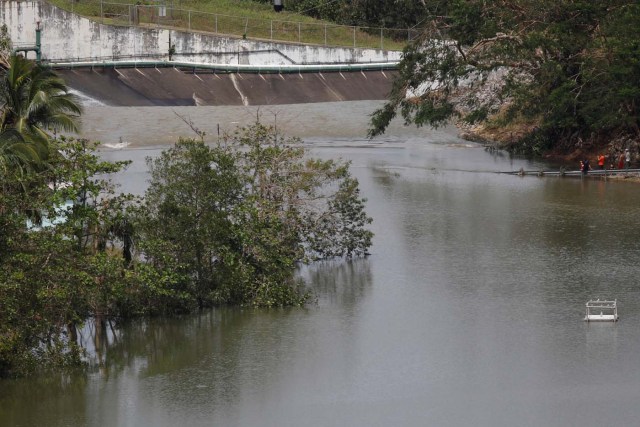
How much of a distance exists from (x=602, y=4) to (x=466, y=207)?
45.2 feet

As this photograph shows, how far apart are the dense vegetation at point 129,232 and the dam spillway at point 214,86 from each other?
2998 centimetres

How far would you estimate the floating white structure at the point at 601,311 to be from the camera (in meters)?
29.9

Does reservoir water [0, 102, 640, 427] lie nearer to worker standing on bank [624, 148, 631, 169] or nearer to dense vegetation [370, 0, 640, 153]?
worker standing on bank [624, 148, 631, 169]

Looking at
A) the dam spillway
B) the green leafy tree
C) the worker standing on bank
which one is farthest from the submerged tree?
the dam spillway

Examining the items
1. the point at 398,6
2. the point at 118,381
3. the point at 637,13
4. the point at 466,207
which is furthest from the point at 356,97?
the point at 118,381

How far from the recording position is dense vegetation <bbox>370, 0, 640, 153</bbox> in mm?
50531

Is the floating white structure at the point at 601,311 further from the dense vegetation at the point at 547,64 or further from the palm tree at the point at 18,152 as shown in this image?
the dense vegetation at the point at 547,64

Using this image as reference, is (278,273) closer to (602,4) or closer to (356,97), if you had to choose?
(602,4)

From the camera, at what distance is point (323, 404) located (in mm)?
25281

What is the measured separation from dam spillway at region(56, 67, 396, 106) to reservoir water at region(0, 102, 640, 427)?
24772mm

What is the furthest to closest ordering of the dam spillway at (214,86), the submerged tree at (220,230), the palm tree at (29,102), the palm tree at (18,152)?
the dam spillway at (214,86) < the palm tree at (29,102) < the submerged tree at (220,230) < the palm tree at (18,152)

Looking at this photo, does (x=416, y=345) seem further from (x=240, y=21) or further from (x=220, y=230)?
(x=240, y=21)

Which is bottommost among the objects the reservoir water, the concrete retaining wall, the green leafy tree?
the reservoir water

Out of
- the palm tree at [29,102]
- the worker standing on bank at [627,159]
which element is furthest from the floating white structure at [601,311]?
the worker standing on bank at [627,159]
